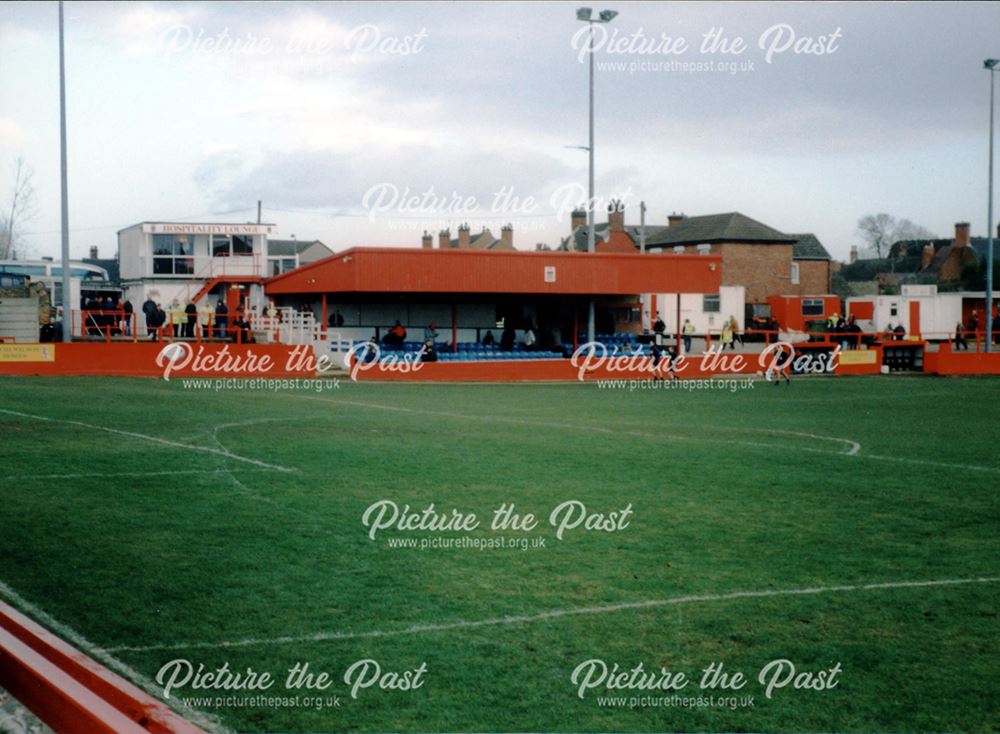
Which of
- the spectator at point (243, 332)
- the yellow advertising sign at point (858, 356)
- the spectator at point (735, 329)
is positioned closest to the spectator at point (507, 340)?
the spectator at point (243, 332)

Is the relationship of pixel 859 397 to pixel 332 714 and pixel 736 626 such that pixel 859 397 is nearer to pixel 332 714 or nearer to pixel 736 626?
pixel 736 626

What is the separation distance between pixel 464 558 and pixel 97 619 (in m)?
3.39

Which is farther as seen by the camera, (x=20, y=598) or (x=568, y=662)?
(x=20, y=598)

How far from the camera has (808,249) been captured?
252 feet

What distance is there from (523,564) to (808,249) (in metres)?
71.2

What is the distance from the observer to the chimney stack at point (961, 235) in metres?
93.0

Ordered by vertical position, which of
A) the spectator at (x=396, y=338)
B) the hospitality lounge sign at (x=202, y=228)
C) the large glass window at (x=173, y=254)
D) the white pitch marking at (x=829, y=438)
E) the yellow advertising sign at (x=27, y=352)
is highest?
the hospitality lounge sign at (x=202, y=228)

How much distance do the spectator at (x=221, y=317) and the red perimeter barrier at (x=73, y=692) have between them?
32282mm

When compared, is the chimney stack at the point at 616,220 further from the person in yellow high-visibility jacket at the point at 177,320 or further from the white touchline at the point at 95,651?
the white touchline at the point at 95,651

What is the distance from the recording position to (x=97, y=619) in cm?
766

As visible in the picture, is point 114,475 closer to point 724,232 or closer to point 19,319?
point 19,319

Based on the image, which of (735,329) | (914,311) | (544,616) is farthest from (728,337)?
(544,616)

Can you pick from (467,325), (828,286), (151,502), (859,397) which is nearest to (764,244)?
(828,286)

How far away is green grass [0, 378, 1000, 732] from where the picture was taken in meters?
6.55
